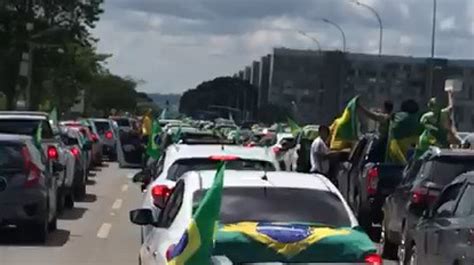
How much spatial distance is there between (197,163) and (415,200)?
270cm

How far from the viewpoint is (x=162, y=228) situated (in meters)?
10.4

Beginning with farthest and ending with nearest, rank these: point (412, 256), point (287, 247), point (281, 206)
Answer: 1. point (412, 256)
2. point (281, 206)
3. point (287, 247)

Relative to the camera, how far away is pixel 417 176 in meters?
16.5

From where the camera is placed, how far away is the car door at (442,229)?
1206 centimetres

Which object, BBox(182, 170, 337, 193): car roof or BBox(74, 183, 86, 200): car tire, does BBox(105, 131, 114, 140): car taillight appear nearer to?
BBox(74, 183, 86, 200): car tire

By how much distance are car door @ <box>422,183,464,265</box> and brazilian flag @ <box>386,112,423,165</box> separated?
7.42m

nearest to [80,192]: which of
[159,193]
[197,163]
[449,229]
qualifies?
[197,163]

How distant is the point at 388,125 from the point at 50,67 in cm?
5393

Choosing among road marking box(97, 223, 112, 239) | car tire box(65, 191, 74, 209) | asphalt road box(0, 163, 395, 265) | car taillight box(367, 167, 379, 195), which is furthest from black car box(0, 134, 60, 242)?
car tire box(65, 191, 74, 209)

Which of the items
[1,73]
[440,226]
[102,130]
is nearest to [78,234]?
[440,226]

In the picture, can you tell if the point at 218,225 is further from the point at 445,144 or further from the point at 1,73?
the point at 1,73

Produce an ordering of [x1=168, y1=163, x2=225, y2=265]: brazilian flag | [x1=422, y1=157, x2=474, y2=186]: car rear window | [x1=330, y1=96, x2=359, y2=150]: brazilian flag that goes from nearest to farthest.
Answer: [x1=168, y1=163, x2=225, y2=265]: brazilian flag < [x1=422, y1=157, x2=474, y2=186]: car rear window < [x1=330, y1=96, x2=359, y2=150]: brazilian flag

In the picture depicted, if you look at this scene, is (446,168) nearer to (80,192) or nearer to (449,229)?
(449,229)

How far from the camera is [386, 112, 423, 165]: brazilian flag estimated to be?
68.7 ft
